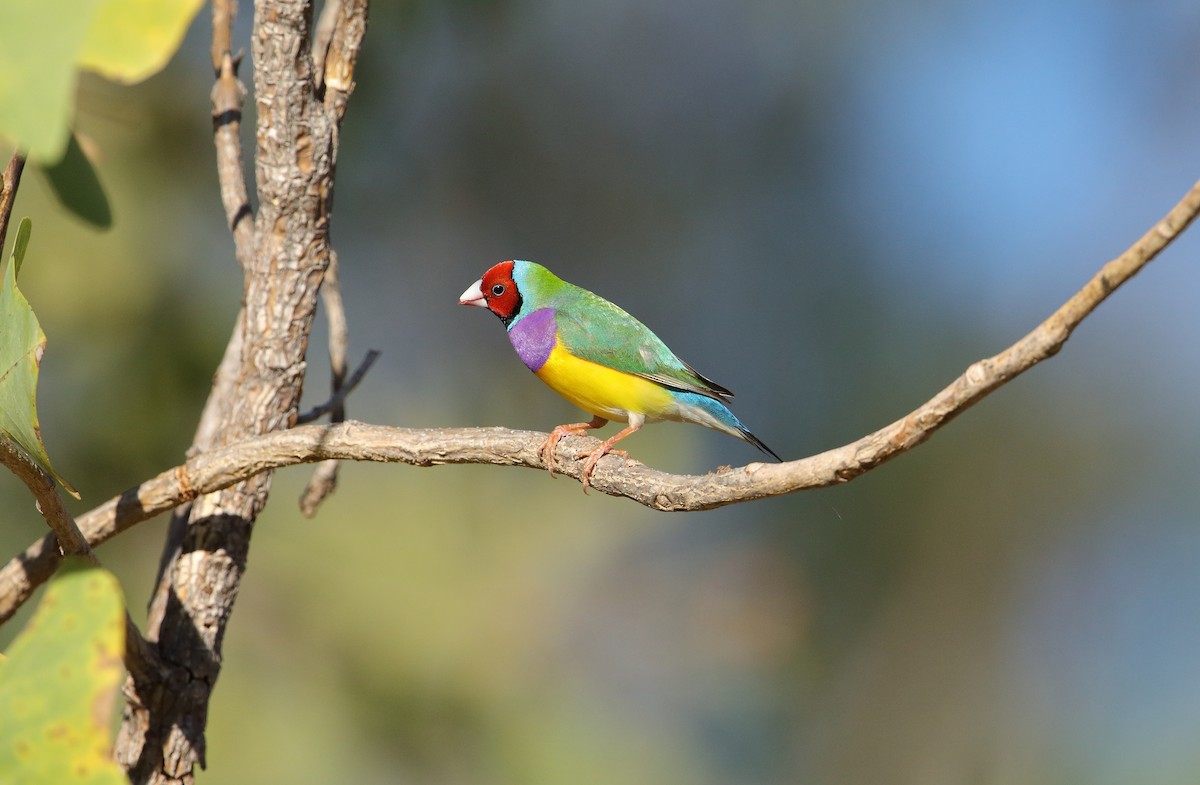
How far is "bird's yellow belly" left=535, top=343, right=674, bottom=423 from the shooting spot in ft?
7.19

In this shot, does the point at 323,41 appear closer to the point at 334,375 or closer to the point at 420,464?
the point at 334,375

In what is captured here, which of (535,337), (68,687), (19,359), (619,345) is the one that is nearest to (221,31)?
(535,337)

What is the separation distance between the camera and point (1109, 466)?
4.07m

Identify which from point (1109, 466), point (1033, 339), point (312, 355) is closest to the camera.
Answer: point (1033, 339)

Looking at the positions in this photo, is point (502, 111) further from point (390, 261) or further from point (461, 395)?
point (461, 395)

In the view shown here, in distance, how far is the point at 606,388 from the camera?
219cm

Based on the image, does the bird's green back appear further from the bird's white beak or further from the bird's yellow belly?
the bird's white beak

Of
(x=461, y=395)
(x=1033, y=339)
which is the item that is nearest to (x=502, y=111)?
(x=461, y=395)

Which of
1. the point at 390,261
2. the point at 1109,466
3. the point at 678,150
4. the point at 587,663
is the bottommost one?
the point at 587,663

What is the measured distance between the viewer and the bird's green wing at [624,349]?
7.18ft

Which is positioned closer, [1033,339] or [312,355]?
[1033,339]

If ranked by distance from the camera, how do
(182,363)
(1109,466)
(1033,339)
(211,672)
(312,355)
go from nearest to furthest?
1. (1033,339)
2. (211,672)
3. (182,363)
4. (312,355)
5. (1109,466)

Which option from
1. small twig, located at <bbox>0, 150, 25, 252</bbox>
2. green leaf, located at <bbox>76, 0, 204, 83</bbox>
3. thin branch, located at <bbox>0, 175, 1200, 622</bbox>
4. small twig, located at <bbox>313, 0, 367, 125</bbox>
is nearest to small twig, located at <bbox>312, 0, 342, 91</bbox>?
small twig, located at <bbox>313, 0, 367, 125</bbox>

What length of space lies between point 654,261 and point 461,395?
964 millimetres
